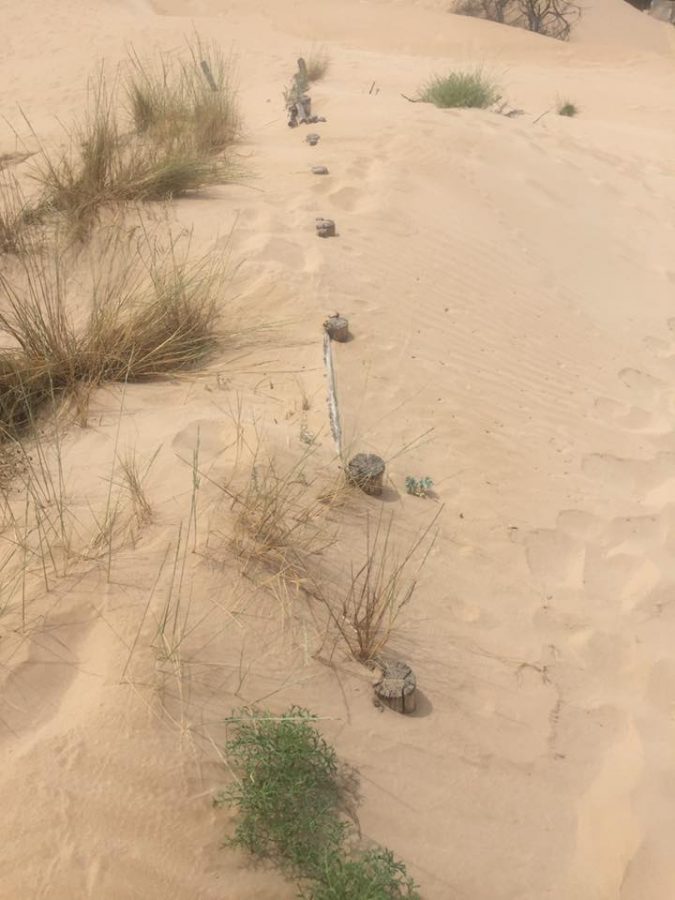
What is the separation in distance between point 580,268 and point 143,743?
427 centimetres

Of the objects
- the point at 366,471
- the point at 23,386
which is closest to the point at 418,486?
the point at 366,471

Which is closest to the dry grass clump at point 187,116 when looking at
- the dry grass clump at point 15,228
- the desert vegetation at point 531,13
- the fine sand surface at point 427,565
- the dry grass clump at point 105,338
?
the fine sand surface at point 427,565

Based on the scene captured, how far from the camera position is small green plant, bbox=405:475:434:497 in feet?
9.61

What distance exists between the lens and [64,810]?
5.50ft

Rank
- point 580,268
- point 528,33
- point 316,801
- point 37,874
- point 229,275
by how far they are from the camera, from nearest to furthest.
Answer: point 37,874, point 316,801, point 229,275, point 580,268, point 528,33

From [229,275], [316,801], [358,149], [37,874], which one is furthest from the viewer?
[358,149]

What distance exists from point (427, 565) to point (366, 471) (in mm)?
394

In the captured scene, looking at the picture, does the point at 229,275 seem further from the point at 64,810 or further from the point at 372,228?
the point at 64,810

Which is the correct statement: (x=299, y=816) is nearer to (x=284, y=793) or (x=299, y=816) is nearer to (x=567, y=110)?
(x=284, y=793)

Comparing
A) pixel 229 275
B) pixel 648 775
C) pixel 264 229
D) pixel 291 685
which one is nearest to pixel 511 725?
pixel 648 775

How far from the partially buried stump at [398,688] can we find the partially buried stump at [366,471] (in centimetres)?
77

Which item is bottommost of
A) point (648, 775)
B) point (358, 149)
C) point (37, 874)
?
point (648, 775)

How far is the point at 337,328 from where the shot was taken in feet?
12.1

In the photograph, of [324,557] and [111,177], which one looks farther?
[111,177]
